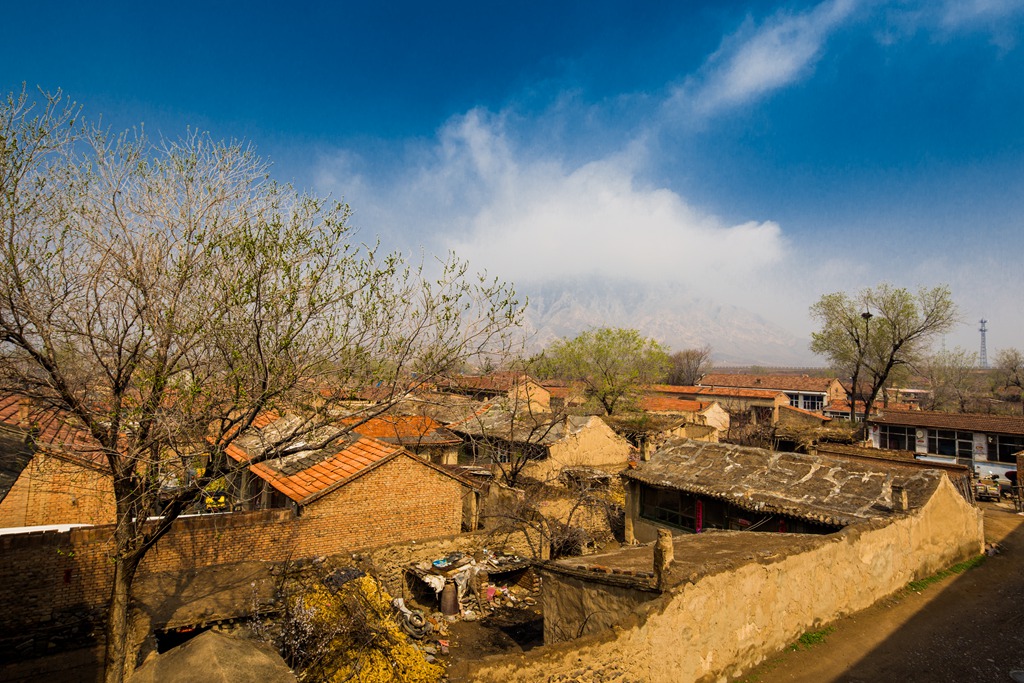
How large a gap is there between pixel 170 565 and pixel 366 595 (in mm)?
4860

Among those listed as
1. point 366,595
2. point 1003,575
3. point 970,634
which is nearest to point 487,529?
point 366,595

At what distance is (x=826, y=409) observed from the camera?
61.3 m

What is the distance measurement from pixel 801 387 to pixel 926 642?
63162 millimetres

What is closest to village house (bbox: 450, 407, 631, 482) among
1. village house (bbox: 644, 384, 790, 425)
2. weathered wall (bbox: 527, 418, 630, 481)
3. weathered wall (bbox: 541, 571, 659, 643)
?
weathered wall (bbox: 527, 418, 630, 481)

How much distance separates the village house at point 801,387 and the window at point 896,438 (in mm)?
30825

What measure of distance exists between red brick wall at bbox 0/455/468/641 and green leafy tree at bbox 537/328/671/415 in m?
24.6

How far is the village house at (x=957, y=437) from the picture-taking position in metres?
28.5

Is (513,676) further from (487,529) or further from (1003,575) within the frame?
(1003,575)

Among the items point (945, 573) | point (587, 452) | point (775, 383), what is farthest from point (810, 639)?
point (775, 383)

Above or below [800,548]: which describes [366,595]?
below

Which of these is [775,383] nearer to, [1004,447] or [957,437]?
[957,437]

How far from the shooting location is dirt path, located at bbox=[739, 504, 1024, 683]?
877 centimetres

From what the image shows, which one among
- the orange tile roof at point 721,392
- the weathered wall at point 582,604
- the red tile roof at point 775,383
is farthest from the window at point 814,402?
the weathered wall at point 582,604

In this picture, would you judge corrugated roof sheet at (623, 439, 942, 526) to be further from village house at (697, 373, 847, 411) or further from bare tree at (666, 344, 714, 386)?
bare tree at (666, 344, 714, 386)
